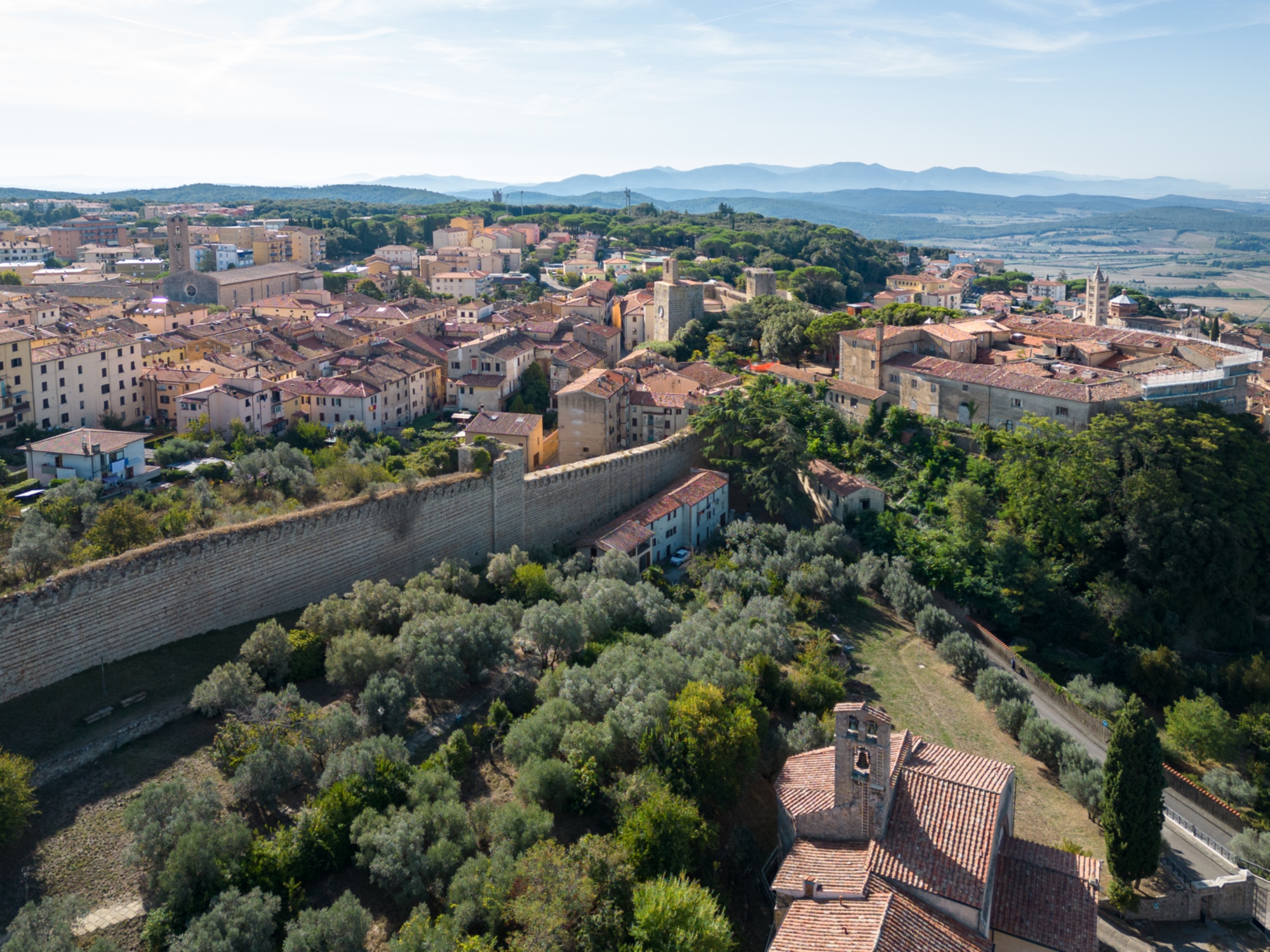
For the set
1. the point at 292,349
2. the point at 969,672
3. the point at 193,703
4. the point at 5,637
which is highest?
the point at 292,349

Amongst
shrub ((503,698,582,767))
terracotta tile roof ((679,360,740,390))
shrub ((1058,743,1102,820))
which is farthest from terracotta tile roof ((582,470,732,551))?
shrub ((1058,743,1102,820))

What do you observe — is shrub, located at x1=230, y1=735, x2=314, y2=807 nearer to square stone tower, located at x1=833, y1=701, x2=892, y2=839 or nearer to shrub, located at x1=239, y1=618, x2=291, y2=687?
shrub, located at x1=239, y1=618, x2=291, y2=687

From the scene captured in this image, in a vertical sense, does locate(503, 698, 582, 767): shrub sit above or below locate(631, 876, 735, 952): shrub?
above

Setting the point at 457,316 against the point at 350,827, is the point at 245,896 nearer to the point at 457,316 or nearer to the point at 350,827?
the point at 350,827

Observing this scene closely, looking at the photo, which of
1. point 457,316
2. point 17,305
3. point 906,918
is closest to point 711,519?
point 906,918

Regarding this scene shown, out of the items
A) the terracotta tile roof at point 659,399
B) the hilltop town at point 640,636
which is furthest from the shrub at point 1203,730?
the terracotta tile roof at point 659,399

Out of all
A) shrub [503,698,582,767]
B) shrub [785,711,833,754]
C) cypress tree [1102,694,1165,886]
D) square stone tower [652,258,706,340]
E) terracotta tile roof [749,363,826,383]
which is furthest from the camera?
square stone tower [652,258,706,340]
